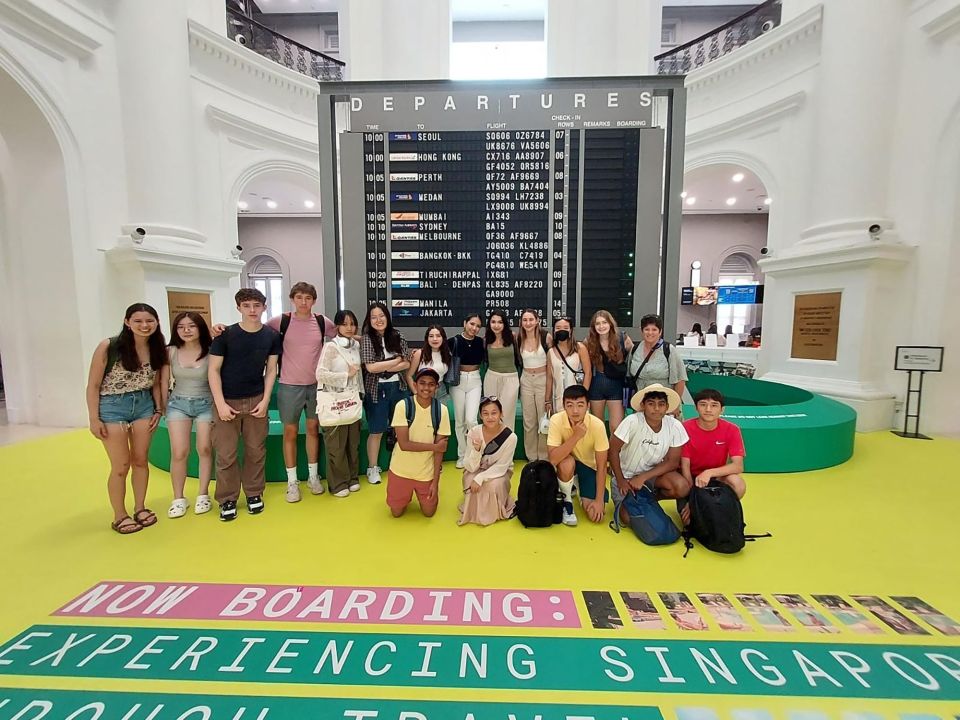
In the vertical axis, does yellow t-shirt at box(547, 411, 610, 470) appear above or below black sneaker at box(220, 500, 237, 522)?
above

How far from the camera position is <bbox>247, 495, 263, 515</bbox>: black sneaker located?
11.8 feet

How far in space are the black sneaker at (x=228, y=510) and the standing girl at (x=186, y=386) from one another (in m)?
0.39

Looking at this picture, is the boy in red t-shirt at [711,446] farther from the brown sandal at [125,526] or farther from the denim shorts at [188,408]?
the brown sandal at [125,526]

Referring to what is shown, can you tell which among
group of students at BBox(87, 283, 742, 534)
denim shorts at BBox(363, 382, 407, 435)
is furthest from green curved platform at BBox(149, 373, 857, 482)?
denim shorts at BBox(363, 382, 407, 435)

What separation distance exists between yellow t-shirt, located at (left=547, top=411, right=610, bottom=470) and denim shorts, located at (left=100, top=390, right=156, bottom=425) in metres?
3.23

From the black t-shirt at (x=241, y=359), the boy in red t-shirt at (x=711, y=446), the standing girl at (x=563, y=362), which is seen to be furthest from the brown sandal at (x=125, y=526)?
the boy in red t-shirt at (x=711, y=446)

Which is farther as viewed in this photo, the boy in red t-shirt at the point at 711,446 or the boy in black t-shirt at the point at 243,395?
the boy in black t-shirt at the point at 243,395

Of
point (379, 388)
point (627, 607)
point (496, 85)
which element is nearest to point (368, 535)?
point (379, 388)

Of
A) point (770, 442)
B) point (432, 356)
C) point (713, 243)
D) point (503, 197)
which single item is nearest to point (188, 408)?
point (432, 356)

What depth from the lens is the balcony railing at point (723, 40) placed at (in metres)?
9.47

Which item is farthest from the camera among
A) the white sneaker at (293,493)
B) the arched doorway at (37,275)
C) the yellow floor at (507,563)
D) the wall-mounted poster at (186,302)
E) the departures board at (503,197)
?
the wall-mounted poster at (186,302)

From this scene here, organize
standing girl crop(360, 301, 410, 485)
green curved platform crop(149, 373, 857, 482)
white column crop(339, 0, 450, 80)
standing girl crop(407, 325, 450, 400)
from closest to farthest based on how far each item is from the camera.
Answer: standing girl crop(360, 301, 410, 485) < standing girl crop(407, 325, 450, 400) < green curved platform crop(149, 373, 857, 482) < white column crop(339, 0, 450, 80)

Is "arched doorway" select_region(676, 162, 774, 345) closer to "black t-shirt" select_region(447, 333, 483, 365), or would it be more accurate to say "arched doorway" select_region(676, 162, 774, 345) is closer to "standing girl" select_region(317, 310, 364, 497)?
"black t-shirt" select_region(447, 333, 483, 365)

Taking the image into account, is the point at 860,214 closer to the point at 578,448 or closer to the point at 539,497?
the point at 578,448
